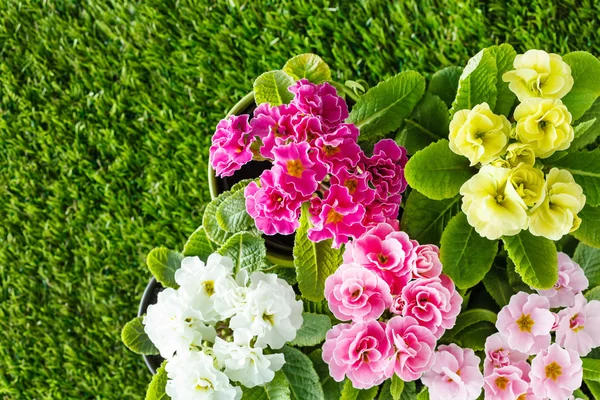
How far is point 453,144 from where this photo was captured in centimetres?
109

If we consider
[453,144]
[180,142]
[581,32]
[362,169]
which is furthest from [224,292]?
[581,32]

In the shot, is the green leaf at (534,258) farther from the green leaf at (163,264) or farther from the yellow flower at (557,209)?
the green leaf at (163,264)

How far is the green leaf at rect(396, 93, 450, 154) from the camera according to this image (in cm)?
134

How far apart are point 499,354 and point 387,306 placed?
0.85 feet

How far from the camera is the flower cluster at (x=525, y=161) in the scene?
1015 millimetres

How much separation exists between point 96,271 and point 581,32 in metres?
1.90

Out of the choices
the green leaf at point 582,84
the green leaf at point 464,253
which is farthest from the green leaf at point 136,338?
the green leaf at point 582,84

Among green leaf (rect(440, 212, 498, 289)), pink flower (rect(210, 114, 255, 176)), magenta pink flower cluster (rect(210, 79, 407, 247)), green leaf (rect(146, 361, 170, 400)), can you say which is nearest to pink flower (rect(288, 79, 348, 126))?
magenta pink flower cluster (rect(210, 79, 407, 247))

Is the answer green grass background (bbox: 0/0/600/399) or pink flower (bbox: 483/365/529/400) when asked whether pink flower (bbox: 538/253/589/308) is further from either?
green grass background (bbox: 0/0/600/399)

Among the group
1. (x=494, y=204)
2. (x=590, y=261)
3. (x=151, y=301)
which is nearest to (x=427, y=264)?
(x=494, y=204)

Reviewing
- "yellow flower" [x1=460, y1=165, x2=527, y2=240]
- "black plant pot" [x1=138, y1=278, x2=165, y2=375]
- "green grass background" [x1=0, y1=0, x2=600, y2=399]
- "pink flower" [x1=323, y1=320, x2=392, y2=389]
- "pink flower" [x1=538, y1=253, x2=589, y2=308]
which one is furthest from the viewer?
"green grass background" [x1=0, y1=0, x2=600, y2=399]

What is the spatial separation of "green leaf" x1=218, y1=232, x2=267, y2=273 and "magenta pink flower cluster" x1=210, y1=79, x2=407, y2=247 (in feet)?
0.43

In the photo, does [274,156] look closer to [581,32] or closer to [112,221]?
[112,221]

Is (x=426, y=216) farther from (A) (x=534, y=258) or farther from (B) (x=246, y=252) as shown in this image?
(B) (x=246, y=252)
